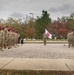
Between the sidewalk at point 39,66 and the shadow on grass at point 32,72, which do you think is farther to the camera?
the sidewalk at point 39,66

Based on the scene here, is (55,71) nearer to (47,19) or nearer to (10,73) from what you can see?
(10,73)

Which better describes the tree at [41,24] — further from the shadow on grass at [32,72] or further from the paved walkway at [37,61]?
the shadow on grass at [32,72]

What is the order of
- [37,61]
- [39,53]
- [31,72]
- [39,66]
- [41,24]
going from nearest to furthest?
[31,72], [39,66], [37,61], [39,53], [41,24]

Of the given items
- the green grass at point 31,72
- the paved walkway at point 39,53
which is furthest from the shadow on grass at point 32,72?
the paved walkway at point 39,53

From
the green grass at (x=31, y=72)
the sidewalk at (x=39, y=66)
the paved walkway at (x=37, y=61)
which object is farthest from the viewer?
the paved walkway at (x=37, y=61)

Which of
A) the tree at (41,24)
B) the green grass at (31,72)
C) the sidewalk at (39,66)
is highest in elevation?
the tree at (41,24)

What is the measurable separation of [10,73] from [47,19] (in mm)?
91363

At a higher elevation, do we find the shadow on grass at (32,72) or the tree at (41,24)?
the tree at (41,24)

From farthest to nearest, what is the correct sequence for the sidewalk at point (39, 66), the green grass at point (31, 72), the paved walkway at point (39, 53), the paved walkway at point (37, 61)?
the paved walkway at point (39, 53) → the paved walkway at point (37, 61) → the sidewalk at point (39, 66) → the green grass at point (31, 72)

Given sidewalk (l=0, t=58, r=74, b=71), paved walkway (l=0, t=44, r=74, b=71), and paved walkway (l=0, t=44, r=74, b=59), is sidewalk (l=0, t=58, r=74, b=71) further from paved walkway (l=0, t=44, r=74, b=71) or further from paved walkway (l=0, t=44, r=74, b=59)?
paved walkway (l=0, t=44, r=74, b=59)

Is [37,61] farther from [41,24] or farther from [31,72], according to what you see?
[41,24]

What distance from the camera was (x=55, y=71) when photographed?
28.0 feet

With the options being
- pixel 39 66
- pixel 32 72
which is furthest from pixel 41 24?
pixel 32 72

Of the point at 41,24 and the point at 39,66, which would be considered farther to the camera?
the point at 41,24
